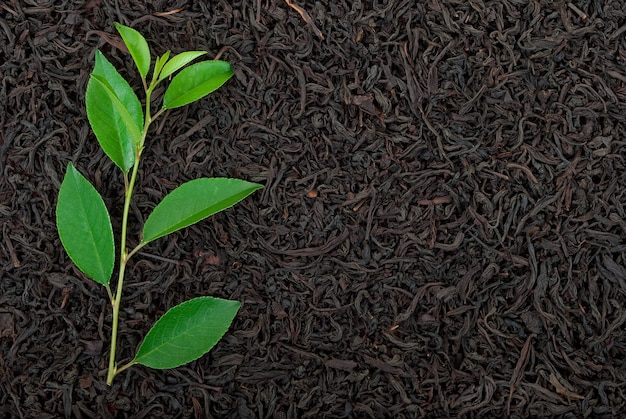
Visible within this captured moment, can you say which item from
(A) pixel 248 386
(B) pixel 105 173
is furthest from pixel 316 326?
(B) pixel 105 173

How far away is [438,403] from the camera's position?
2.87ft

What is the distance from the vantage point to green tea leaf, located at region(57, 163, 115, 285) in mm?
827

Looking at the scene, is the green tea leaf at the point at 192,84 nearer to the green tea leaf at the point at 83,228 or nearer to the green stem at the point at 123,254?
the green stem at the point at 123,254

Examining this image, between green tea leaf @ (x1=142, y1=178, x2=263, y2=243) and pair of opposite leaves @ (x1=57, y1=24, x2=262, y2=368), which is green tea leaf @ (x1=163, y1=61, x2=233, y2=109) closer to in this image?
pair of opposite leaves @ (x1=57, y1=24, x2=262, y2=368)

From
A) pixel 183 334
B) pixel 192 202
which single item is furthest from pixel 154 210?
pixel 183 334

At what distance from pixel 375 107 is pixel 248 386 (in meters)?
0.44

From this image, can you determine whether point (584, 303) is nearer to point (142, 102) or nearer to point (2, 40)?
→ point (142, 102)

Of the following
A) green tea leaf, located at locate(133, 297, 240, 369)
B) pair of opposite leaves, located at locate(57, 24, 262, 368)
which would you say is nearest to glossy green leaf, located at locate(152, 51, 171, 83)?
pair of opposite leaves, located at locate(57, 24, 262, 368)

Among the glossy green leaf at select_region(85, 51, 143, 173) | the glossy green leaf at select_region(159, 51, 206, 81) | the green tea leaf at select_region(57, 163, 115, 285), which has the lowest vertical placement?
the green tea leaf at select_region(57, 163, 115, 285)

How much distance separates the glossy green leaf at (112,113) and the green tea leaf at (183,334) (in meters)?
0.21

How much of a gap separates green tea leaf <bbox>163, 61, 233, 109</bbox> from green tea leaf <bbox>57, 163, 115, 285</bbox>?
0.16 meters

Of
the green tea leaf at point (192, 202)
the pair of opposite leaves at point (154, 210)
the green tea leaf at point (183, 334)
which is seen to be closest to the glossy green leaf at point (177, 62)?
the pair of opposite leaves at point (154, 210)

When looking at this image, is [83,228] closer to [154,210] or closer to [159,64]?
[154,210]

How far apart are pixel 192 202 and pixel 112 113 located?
172 millimetres
